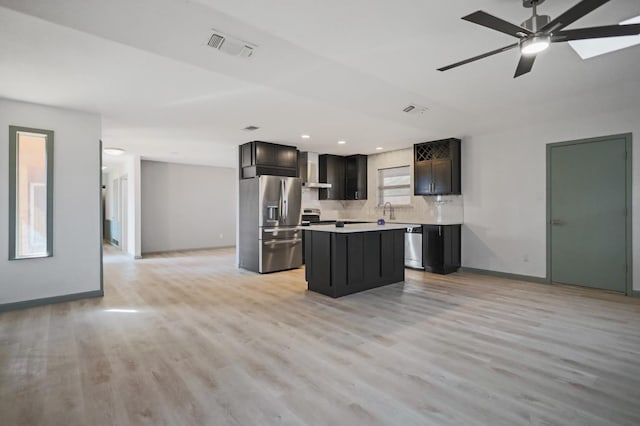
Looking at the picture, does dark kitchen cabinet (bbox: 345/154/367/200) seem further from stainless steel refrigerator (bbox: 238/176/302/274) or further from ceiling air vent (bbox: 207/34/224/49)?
ceiling air vent (bbox: 207/34/224/49)

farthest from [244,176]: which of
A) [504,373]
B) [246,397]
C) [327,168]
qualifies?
[504,373]

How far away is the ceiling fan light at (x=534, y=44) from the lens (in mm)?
2191

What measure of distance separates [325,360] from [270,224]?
3874 mm

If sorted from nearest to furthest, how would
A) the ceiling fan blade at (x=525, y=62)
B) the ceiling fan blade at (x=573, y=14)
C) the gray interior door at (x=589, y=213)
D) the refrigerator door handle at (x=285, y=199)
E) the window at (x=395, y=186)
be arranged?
the ceiling fan blade at (x=573, y=14) → the ceiling fan blade at (x=525, y=62) → the gray interior door at (x=589, y=213) → the refrigerator door handle at (x=285, y=199) → the window at (x=395, y=186)

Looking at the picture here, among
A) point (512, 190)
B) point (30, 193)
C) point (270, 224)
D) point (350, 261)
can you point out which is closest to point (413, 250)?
point (512, 190)

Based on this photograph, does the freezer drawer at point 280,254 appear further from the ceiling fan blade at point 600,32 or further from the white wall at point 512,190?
the ceiling fan blade at point 600,32

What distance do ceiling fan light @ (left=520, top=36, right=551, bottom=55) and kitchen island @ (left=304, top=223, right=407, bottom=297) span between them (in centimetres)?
263

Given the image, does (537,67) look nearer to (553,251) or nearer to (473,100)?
(473,100)

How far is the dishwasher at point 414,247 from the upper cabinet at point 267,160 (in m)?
2.66

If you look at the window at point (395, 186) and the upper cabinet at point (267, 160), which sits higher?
the upper cabinet at point (267, 160)

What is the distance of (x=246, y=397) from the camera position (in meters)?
2.10

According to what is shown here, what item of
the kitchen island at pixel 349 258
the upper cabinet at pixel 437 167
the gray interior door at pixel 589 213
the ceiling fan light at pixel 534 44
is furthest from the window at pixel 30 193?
the gray interior door at pixel 589 213

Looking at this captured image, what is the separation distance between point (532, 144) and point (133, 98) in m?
5.96

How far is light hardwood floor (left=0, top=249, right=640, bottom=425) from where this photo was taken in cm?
196
